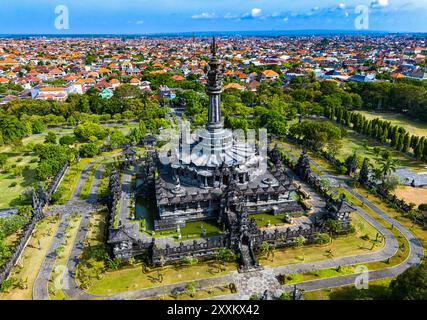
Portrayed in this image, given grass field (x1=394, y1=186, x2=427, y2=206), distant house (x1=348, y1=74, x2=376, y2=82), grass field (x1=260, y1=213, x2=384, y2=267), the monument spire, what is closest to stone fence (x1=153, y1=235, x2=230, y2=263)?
grass field (x1=260, y1=213, x2=384, y2=267)

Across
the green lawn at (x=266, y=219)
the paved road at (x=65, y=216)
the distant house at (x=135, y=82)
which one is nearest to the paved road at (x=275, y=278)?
the paved road at (x=65, y=216)

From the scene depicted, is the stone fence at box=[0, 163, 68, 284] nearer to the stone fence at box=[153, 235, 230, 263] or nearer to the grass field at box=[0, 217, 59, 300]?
the grass field at box=[0, 217, 59, 300]

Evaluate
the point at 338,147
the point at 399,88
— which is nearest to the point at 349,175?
the point at 338,147

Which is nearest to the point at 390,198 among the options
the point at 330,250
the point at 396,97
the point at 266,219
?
the point at 330,250

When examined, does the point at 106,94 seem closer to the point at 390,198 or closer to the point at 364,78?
the point at 390,198

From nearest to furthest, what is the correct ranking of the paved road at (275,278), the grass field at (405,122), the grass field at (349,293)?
the grass field at (349,293) → the paved road at (275,278) → the grass field at (405,122)

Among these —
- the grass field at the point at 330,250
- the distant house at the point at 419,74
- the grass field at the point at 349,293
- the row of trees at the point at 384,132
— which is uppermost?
the distant house at the point at 419,74

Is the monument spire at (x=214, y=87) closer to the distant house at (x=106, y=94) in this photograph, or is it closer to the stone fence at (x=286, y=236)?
the stone fence at (x=286, y=236)
